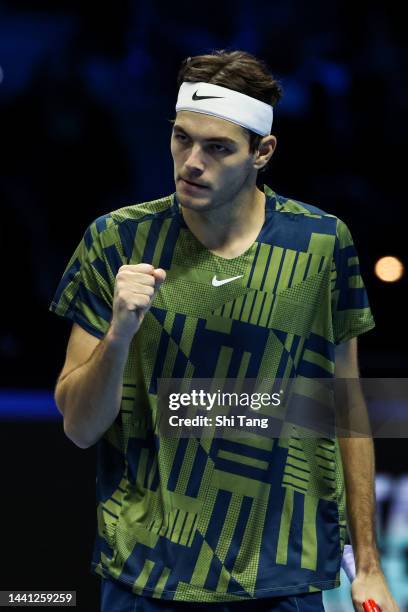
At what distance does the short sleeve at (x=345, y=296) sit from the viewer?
2740 millimetres

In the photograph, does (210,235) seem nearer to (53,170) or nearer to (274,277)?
(274,277)

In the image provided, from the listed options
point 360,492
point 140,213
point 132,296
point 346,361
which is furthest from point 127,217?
point 360,492

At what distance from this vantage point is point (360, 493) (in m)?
2.69

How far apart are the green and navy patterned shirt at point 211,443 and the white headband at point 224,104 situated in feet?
0.71

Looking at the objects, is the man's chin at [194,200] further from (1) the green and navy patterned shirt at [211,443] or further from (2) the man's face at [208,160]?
(1) the green and navy patterned shirt at [211,443]

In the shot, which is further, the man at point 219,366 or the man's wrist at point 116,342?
the man at point 219,366

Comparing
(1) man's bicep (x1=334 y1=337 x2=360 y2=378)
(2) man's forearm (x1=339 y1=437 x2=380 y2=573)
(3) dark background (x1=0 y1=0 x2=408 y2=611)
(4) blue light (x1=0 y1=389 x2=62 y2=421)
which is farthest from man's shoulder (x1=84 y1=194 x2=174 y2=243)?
(3) dark background (x1=0 y1=0 x2=408 y2=611)

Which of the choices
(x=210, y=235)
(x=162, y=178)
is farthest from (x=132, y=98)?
(x=210, y=235)

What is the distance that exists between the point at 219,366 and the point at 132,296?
15.3 inches

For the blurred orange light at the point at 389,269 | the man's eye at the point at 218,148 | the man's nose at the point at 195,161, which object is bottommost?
the blurred orange light at the point at 389,269

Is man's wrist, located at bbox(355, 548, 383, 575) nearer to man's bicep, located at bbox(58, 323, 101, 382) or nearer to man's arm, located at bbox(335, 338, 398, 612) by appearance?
man's arm, located at bbox(335, 338, 398, 612)

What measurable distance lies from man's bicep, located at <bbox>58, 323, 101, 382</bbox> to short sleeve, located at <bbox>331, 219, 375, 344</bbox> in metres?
0.54

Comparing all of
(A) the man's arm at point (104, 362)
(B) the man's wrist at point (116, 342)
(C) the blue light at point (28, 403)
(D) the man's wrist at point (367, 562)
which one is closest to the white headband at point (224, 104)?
(A) the man's arm at point (104, 362)

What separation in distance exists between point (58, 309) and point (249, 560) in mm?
659
